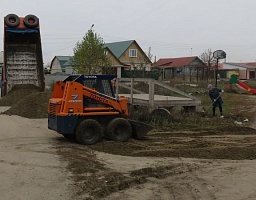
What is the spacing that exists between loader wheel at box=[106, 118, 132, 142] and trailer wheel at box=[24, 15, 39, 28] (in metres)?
13.0

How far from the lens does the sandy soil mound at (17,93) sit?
2134 centimetres

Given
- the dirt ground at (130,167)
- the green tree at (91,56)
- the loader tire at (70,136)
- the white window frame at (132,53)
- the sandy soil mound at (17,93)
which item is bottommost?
the dirt ground at (130,167)

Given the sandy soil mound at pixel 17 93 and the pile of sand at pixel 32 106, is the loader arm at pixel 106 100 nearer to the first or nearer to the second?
the pile of sand at pixel 32 106

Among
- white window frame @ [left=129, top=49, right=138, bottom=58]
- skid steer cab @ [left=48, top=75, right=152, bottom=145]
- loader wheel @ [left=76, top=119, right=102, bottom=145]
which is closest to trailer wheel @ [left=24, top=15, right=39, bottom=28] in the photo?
skid steer cab @ [left=48, top=75, right=152, bottom=145]

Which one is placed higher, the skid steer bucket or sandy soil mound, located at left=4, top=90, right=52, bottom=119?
sandy soil mound, located at left=4, top=90, right=52, bottom=119

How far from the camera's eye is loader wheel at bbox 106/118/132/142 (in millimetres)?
11578

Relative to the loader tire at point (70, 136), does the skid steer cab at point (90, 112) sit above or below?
above

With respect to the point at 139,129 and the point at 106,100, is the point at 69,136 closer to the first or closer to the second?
the point at 106,100

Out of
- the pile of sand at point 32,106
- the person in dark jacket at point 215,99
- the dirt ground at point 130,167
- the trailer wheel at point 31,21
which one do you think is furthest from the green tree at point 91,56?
the dirt ground at point 130,167

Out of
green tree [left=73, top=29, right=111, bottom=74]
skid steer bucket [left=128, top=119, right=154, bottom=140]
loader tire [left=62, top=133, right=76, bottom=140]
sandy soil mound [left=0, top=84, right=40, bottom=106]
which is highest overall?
green tree [left=73, top=29, right=111, bottom=74]

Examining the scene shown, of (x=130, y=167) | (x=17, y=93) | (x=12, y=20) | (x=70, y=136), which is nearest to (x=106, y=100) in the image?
(x=70, y=136)

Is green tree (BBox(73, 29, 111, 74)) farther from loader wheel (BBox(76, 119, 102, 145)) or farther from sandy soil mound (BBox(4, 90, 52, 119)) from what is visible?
loader wheel (BBox(76, 119, 102, 145))

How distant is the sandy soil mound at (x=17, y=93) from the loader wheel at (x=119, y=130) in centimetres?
1105

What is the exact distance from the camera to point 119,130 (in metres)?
11.7
